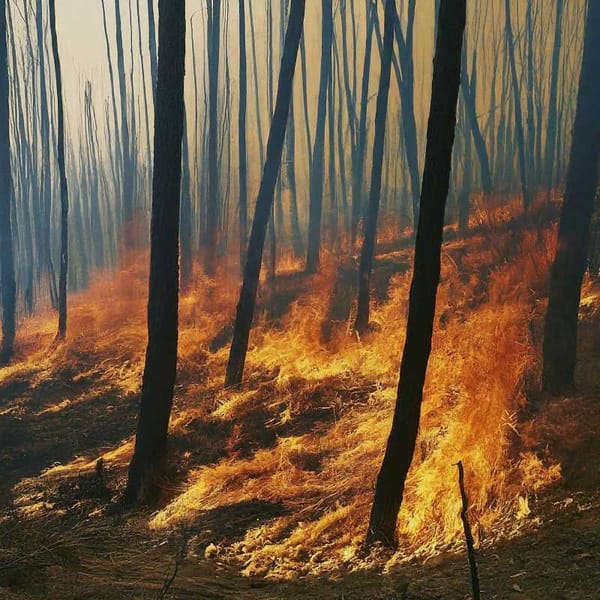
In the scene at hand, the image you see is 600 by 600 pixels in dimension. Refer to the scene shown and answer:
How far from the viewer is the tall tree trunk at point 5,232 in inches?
548

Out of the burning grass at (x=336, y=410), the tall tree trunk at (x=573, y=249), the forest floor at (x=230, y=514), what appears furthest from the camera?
the tall tree trunk at (x=573, y=249)

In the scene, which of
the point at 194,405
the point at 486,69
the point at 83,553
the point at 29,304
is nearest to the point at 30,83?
the point at 29,304

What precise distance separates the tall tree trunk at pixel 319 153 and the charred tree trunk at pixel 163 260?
9.20 metres

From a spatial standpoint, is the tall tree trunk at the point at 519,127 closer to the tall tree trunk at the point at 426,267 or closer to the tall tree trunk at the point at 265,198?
the tall tree trunk at the point at 265,198

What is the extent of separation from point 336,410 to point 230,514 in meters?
2.67

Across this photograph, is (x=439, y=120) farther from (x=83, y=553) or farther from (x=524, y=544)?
(x=83, y=553)

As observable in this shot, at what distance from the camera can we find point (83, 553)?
473cm

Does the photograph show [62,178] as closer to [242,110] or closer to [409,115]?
[242,110]

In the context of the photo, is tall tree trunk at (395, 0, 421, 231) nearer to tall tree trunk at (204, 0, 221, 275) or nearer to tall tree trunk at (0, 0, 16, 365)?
tall tree trunk at (204, 0, 221, 275)

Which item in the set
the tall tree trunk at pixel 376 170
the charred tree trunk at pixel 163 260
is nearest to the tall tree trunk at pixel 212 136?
the tall tree trunk at pixel 376 170

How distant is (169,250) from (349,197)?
21.0 m

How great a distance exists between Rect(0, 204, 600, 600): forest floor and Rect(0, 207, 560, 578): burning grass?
0.05 m

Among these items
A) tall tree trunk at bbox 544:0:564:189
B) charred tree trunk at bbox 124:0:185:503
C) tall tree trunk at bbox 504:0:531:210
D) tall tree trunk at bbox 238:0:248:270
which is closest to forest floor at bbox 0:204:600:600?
charred tree trunk at bbox 124:0:185:503

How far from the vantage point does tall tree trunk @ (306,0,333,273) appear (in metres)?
15.5
